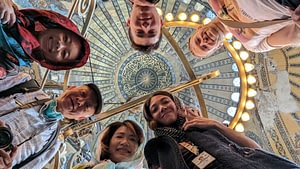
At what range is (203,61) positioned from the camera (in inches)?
202

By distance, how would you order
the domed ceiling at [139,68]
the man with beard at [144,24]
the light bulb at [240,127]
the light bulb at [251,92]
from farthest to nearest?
1. the domed ceiling at [139,68]
2. the light bulb at [240,127]
3. the light bulb at [251,92]
4. the man with beard at [144,24]

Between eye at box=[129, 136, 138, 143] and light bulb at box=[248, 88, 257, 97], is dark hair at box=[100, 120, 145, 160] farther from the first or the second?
light bulb at box=[248, 88, 257, 97]

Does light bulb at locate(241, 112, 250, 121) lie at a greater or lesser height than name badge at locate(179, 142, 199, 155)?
lesser

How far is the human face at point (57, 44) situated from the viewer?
81.0 inches

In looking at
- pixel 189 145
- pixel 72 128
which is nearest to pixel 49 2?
pixel 72 128

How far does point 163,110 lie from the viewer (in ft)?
8.00

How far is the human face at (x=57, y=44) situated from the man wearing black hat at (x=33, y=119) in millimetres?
267

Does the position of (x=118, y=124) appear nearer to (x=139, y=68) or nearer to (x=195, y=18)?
(x=195, y=18)

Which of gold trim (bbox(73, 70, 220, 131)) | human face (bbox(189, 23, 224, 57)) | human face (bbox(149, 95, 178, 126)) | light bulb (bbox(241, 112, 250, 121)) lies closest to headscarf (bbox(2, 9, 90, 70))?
human face (bbox(149, 95, 178, 126))

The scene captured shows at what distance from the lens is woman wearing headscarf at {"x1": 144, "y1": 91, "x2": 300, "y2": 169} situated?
6.15 ft

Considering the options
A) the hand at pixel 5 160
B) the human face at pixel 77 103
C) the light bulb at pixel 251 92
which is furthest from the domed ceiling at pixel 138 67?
the hand at pixel 5 160

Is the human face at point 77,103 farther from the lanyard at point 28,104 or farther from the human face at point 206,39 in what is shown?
the human face at point 206,39

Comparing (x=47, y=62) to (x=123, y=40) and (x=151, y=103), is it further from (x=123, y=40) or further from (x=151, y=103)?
(x=123, y=40)

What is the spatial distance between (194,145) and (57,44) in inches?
31.7
